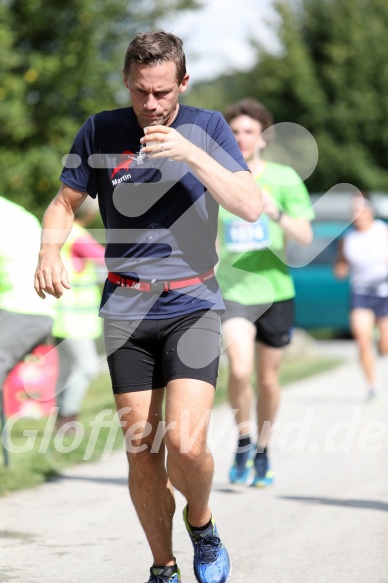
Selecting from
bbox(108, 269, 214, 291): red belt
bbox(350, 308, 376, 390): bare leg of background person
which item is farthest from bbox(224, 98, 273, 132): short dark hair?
bbox(350, 308, 376, 390): bare leg of background person

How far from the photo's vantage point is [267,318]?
6.74 meters

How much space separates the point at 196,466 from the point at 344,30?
28.0m

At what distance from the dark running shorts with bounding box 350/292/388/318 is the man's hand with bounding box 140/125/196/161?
8065mm

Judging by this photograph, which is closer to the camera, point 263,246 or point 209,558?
point 209,558

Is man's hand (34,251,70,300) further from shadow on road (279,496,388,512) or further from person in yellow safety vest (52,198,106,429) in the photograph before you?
person in yellow safety vest (52,198,106,429)

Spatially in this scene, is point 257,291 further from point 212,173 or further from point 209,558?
point 212,173

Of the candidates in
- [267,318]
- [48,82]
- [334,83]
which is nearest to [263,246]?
[267,318]

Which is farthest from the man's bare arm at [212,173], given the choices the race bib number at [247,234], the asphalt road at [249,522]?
the race bib number at [247,234]

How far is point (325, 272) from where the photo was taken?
19.8m

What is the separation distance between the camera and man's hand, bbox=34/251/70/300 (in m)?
3.91

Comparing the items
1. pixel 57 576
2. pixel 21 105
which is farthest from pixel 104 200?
pixel 21 105

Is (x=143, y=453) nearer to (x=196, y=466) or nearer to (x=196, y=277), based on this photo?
(x=196, y=466)

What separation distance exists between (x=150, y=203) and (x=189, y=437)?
86 centimetres

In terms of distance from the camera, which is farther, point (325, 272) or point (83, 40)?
point (325, 272)
